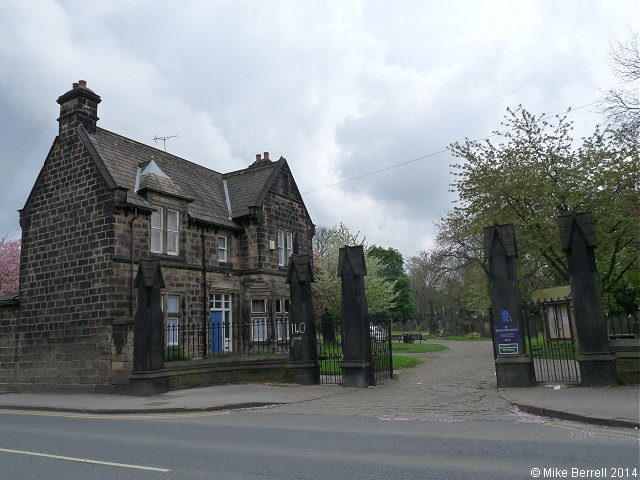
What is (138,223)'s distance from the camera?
1967 centimetres

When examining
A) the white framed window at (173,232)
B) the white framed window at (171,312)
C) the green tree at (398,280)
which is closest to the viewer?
the white framed window at (171,312)

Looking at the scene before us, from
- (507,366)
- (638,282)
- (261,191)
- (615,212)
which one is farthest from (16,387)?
(638,282)

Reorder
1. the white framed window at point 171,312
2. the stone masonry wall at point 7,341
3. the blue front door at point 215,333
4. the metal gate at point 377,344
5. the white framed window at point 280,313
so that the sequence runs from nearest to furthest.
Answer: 1. the metal gate at point 377,344
2. the white framed window at point 171,312
3. the stone masonry wall at point 7,341
4. the blue front door at point 215,333
5. the white framed window at point 280,313

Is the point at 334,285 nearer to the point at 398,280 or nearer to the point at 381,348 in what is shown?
the point at 381,348

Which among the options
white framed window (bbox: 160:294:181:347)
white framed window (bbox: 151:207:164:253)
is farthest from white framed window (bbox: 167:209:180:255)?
white framed window (bbox: 160:294:181:347)

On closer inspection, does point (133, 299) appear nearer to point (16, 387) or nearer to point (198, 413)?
point (16, 387)

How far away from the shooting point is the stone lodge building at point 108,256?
18547 mm

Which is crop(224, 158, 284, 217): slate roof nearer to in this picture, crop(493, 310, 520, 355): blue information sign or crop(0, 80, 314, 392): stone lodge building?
crop(0, 80, 314, 392): stone lodge building

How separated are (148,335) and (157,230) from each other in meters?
6.27

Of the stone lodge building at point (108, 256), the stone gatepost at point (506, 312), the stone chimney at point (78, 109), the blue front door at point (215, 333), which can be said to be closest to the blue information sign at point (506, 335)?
the stone gatepost at point (506, 312)

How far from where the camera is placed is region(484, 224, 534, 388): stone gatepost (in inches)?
547

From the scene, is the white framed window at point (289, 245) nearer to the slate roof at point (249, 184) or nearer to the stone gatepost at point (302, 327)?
the slate roof at point (249, 184)

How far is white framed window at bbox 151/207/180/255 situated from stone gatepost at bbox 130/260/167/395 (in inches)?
182

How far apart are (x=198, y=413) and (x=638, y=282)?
88.9 feet
